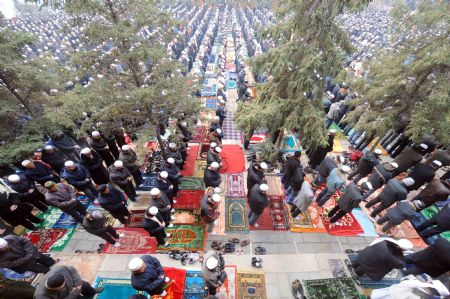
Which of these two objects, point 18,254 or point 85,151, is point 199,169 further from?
point 18,254

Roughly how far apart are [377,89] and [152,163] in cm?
973

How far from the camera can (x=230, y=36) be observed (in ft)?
98.3

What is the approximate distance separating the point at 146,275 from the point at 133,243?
105 inches

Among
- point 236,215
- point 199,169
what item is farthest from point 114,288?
point 199,169

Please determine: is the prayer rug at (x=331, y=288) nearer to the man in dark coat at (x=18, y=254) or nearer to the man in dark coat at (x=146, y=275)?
the man in dark coat at (x=146, y=275)

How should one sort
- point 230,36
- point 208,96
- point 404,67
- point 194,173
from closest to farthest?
point 404,67 → point 194,173 → point 208,96 → point 230,36

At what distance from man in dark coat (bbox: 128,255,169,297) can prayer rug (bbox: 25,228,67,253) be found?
161 inches

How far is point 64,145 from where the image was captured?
8617 mm

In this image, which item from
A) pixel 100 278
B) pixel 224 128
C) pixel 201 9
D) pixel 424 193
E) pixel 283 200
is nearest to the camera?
pixel 100 278

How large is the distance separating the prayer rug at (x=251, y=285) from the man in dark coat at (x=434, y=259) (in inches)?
154

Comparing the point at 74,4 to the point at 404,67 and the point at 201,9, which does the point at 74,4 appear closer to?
the point at 404,67

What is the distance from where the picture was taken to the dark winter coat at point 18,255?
4.82m

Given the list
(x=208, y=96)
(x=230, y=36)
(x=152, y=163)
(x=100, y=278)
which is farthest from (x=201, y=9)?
(x=100, y=278)

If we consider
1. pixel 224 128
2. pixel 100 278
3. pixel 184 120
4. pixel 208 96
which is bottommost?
pixel 100 278
